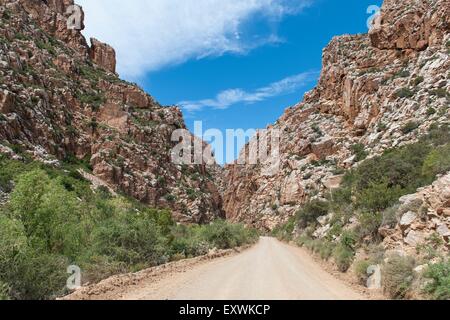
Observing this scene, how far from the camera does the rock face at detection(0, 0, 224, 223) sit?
158ft

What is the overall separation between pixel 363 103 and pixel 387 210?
38679 millimetres

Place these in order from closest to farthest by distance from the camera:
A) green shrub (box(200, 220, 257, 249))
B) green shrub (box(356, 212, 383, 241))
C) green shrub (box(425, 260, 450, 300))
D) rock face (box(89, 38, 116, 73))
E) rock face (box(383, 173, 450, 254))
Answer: green shrub (box(425, 260, 450, 300)) → rock face (box(383, 173, 450, 254)) → green shrub (box(356, 212, 383, 241)) → green shrub (box(200, 220, 257, 249)) → rock face (box(89, 38, 116, 73))

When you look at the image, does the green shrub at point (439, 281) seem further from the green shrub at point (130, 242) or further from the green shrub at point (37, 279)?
the green shrub at point (130, 242)

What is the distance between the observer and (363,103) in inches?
2066

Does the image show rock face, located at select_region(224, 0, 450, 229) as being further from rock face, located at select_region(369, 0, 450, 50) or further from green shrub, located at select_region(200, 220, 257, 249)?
green shrub, located at select_region(200, 220, 257, 249)

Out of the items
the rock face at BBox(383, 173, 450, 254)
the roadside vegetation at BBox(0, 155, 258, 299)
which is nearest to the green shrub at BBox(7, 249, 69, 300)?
the roadside vegetation at BBox(0, 155, 258, 299)

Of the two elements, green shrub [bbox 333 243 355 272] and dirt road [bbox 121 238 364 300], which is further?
green shrub [bbox 333 243 355 272]

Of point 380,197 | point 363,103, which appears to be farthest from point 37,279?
point 363,103

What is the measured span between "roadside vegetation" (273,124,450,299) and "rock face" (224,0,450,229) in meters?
9.37

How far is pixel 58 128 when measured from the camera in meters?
54.7

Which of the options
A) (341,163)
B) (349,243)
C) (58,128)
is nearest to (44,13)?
(58,128)

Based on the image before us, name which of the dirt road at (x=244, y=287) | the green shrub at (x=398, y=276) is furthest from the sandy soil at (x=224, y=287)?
the green shrub at (x=398, y=276)
